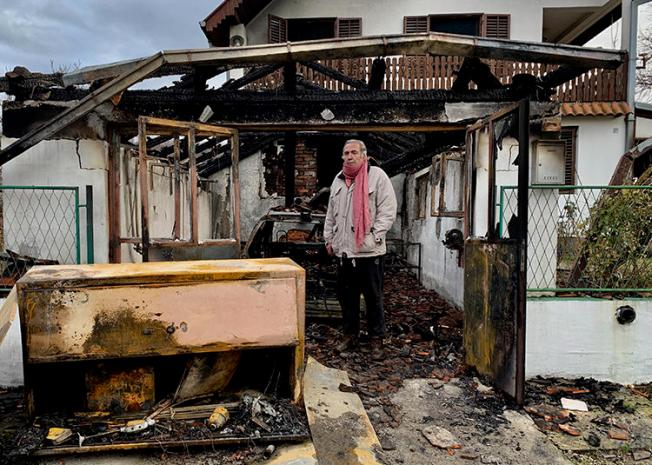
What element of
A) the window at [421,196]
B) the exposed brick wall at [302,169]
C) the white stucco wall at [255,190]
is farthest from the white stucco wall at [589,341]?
the white stucco wall at [255,190]

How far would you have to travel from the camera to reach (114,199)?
15.6 feet

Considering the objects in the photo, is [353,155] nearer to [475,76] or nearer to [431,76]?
[475,76]

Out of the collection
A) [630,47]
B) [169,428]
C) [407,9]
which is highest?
[407,9]

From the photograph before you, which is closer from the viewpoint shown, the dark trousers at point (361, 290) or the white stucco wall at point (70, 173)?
the dark trousers at point (361, 290)

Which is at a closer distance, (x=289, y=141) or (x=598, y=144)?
(x=289, y=141)

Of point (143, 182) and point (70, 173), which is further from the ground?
point (70, 173)

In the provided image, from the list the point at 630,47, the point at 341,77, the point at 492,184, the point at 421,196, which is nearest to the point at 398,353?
the point at 492,184

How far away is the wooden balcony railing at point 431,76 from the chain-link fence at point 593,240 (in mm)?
6079

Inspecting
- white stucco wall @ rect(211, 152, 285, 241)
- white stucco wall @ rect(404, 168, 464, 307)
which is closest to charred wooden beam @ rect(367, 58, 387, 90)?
white stucco wall @ rect(404, 168, 464, 307)

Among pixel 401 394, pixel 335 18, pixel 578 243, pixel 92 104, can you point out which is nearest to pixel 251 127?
pixel 92 104

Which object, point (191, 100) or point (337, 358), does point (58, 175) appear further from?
point (337, 358)

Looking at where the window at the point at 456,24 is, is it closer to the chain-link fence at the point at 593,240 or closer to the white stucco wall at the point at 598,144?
the white stucco wall at the point at 598,144

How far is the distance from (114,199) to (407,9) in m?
10.1

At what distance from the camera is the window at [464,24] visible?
1175cm
